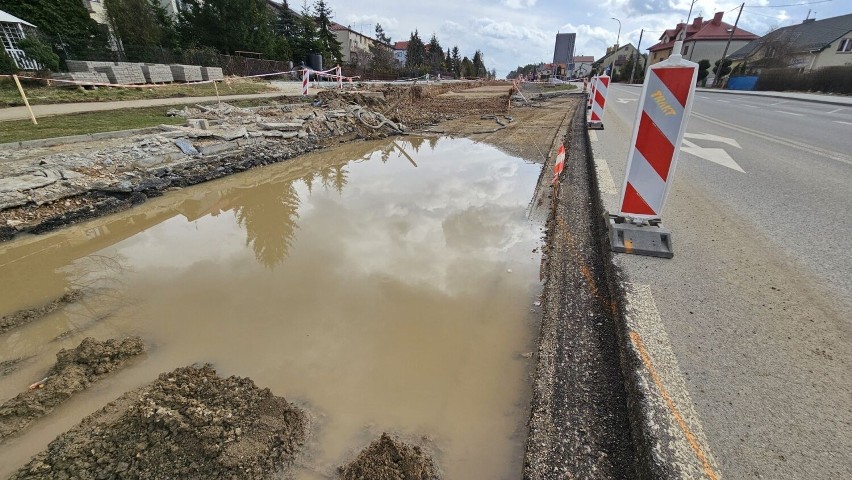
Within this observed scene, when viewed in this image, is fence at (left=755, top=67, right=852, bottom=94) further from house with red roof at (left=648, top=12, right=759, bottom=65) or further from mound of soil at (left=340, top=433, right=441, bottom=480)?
mound of soil at (left=340, top=433, right=441, bottom=480)

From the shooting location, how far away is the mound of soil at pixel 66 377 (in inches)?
88.4

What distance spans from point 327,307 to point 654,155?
309 centimetres

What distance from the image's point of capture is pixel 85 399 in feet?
7.88

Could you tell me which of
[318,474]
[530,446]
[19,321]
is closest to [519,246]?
[530,446]

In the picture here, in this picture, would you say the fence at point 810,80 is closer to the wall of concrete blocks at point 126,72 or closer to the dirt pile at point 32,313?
the dirt pile at point 32,313

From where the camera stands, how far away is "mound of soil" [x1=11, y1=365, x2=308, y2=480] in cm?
181

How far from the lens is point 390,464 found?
1829 millimetres

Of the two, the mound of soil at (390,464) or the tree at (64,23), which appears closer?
the mound of soil at (390,464)

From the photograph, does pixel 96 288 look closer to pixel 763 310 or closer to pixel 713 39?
pixel 763 310

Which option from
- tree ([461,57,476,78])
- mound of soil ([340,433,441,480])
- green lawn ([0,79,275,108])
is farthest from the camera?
tree ([461,57,476,78])

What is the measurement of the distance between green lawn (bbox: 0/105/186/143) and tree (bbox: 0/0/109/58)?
1268 centimetres

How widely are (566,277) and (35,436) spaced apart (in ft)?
12.5

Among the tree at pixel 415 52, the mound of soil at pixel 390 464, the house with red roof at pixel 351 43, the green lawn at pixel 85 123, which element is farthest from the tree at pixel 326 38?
the mound of soil at pixel 390 464

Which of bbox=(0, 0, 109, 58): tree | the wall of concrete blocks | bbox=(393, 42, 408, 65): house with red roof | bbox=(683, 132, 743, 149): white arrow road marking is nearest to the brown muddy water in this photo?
bbox=(683, 132, 743, 149): white arrow road marking
